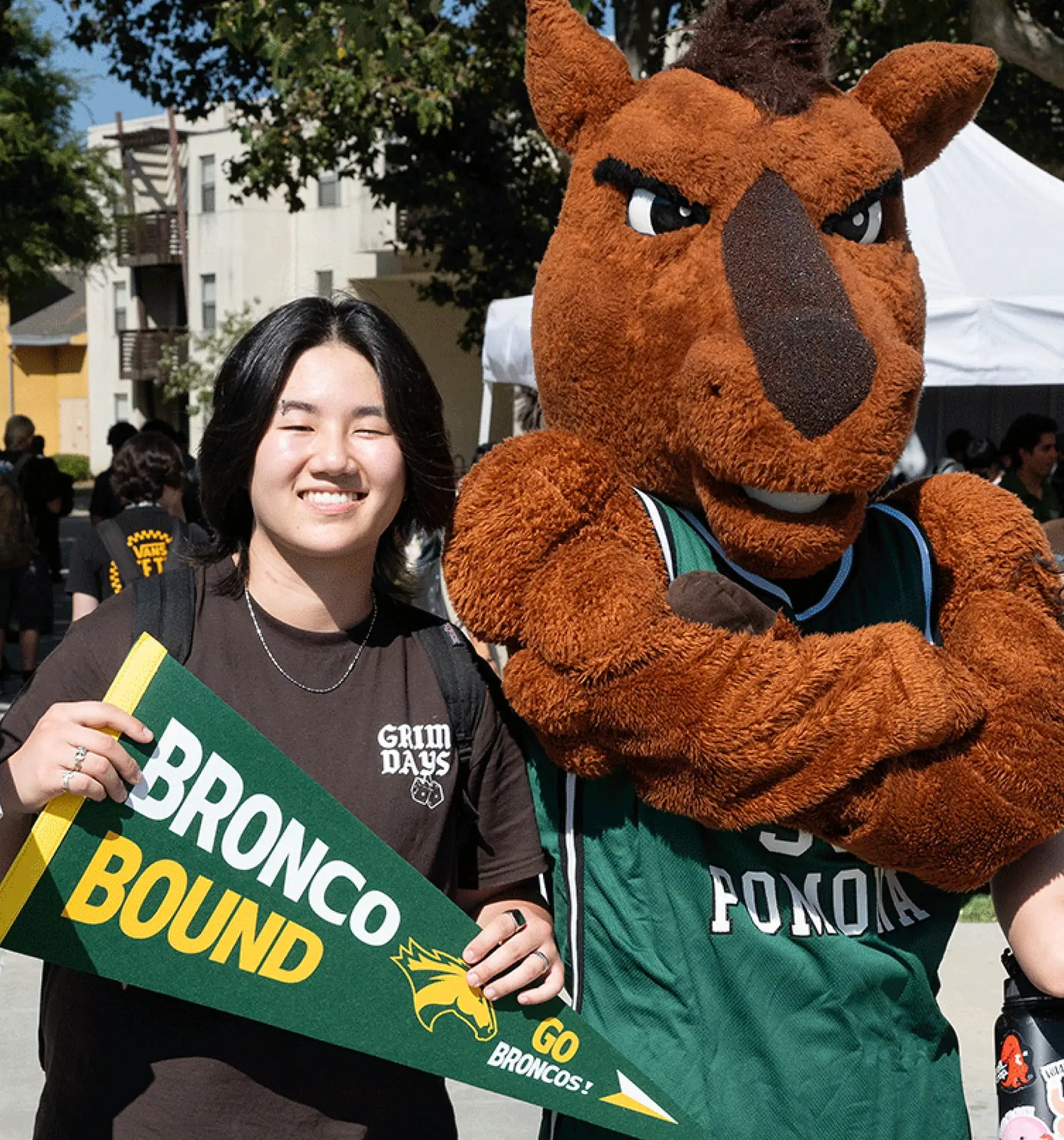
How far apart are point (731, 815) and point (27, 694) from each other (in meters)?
0.95

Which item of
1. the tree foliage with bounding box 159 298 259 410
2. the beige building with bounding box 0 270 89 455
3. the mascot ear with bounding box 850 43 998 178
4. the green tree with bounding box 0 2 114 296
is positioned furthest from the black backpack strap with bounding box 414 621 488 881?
the beige building with bounding box 0 270 89 455

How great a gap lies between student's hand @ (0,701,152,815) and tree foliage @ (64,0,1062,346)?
7206mm

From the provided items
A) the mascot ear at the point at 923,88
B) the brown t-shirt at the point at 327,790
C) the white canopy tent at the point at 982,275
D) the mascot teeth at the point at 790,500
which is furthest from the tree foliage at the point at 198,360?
the mascot teeth at the point at 790,500

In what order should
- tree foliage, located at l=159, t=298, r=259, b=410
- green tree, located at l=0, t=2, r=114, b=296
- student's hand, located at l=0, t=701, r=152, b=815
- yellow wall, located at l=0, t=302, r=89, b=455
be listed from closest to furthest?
student's hand, located at l=0, t=701, r=152, b=815, green tree, located at l=0, t=2, r=114, b=296, tree foliage, located at l=159, t=298, r=259, b=410, yellow wall, located at l=0, t=302, r=89, b=455

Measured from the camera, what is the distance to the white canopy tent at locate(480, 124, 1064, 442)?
256 inches

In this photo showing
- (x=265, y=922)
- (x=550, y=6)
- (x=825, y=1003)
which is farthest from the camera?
(x=550, y=6)

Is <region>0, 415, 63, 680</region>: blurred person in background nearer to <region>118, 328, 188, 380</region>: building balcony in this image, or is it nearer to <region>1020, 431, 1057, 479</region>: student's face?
<region>1020, 431, 1057, 479</region>: student's face

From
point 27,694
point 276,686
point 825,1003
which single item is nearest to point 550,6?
point 276,686

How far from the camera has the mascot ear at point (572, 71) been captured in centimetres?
237

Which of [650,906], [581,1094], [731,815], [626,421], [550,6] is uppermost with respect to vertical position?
[550,6]

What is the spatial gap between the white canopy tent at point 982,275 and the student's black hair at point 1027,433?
1.02m

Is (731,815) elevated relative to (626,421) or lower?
lower

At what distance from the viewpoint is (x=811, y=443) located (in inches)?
81.8

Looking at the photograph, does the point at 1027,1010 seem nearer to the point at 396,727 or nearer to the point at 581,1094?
the point at 581,1094
